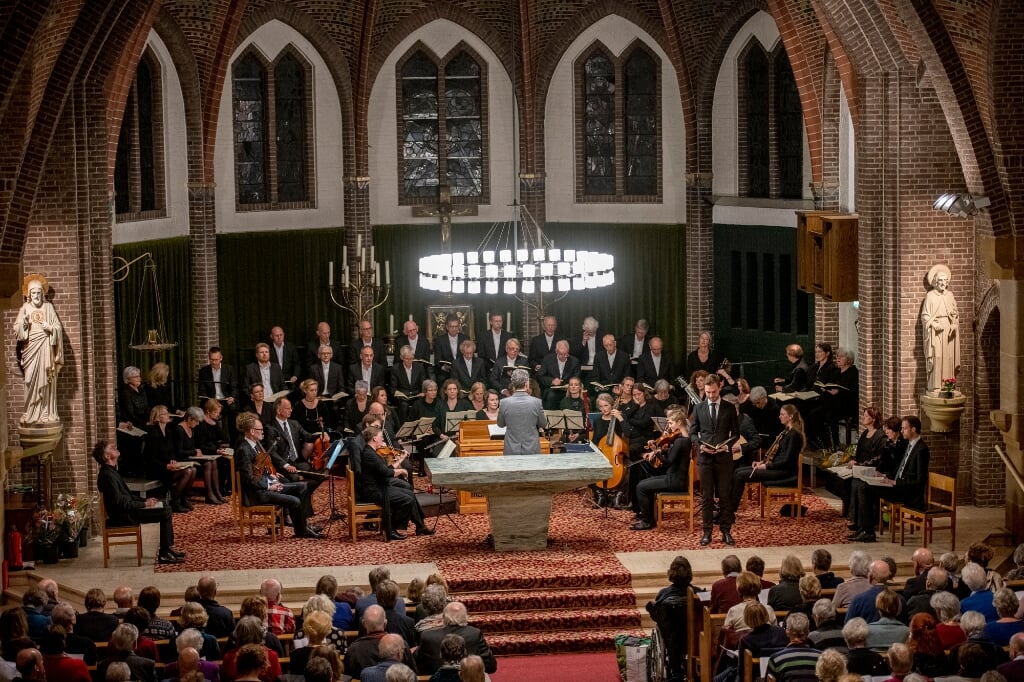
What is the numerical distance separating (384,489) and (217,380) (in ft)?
15.4

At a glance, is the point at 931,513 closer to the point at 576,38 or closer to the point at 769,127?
the point at 769,127

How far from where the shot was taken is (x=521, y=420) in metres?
17.3

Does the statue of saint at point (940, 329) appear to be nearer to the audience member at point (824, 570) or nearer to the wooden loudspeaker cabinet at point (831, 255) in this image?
the wooden loudspeaker cabinet at point (831, 255)

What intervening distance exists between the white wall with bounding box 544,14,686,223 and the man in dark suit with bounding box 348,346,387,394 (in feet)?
15.4

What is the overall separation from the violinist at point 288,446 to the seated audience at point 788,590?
638 cm

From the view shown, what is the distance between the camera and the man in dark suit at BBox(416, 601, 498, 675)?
12.6 meters

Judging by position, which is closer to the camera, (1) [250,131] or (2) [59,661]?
(2) [59,661]

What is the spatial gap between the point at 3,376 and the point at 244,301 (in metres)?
8.25

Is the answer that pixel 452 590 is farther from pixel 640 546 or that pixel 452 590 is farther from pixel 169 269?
pixel 169 269

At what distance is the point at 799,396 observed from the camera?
20.7 m

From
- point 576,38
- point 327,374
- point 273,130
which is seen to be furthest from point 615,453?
point 273,130

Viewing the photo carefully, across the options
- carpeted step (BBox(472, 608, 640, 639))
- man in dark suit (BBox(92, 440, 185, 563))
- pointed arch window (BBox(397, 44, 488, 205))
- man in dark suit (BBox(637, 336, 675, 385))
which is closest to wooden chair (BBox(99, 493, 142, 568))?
man in dark suit (BBox(92, 440, 185, 563))

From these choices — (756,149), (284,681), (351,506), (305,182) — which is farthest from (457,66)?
(284,681)

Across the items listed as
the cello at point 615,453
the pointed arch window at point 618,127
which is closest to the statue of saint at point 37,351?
the cello at point 615,453
